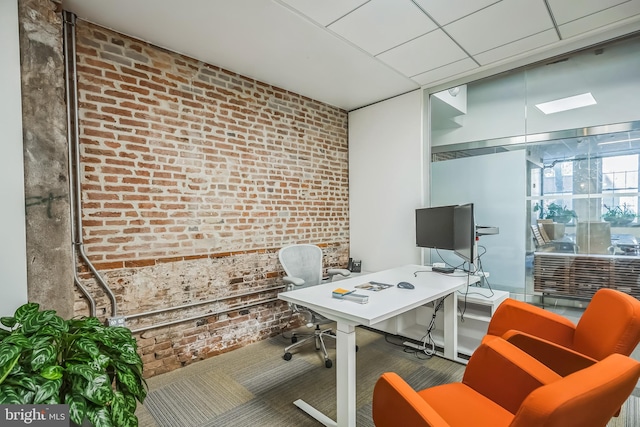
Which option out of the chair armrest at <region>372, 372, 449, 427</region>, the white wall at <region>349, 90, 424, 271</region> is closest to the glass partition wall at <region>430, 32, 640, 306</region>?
the white wall at <region>349, 90, 424, 271</region>

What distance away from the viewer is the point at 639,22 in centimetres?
248

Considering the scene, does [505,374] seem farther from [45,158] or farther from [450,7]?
[45,158]

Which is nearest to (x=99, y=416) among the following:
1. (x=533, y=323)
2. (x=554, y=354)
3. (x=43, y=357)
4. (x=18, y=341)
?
(x=43, y=357)

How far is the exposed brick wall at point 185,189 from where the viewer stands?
2.49 metres

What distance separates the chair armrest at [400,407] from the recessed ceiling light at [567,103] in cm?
294

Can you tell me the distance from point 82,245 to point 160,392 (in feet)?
4.25

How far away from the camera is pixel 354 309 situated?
1.95m

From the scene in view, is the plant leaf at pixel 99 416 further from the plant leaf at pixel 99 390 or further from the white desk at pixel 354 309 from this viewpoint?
the white desk at pixel 354 309

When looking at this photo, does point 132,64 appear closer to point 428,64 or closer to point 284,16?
point 284,16

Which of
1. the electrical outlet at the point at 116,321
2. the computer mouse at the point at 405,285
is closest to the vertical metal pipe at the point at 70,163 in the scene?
the electrical outlet at the point at 116,321

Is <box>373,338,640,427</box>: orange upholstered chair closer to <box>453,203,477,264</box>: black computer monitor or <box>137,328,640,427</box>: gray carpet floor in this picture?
<box>137,328,640,427</box>: gray carpet floor

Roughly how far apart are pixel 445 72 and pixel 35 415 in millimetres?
3961

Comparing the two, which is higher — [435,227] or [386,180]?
[386,180]

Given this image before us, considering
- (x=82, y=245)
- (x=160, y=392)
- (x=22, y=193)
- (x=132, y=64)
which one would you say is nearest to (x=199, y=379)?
(x=160, y=392)
